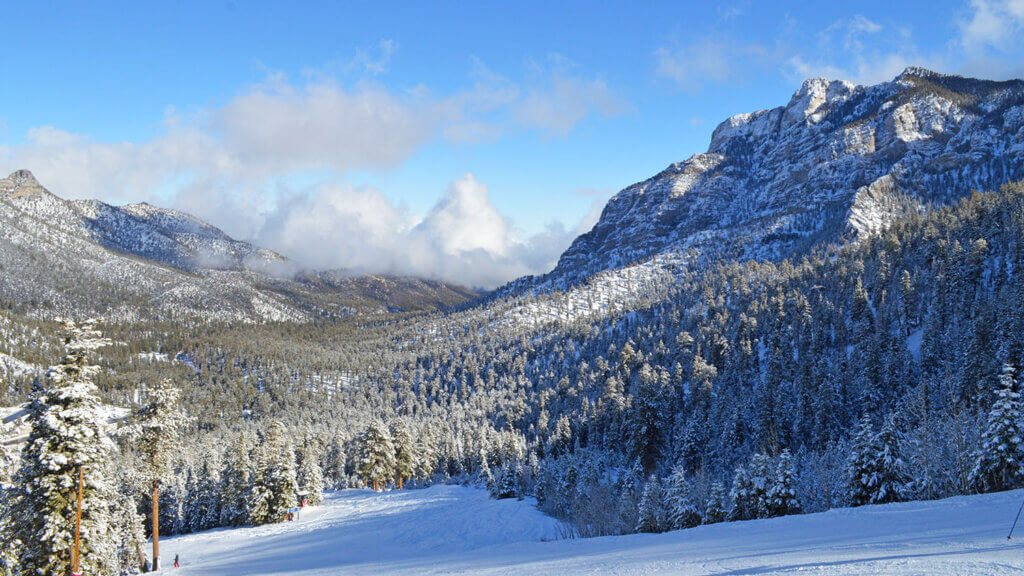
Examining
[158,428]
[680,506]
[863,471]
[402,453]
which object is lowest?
[680,506]

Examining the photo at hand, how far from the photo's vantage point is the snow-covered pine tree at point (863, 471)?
34.9 m

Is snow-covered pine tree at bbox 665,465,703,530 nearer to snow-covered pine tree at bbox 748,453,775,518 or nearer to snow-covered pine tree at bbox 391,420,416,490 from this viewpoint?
snow-covered pine tree at bbox 748,453,775,518

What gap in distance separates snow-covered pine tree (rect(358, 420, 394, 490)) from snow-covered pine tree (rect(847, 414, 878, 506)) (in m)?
59.8

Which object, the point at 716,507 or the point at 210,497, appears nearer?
the point at 716,507

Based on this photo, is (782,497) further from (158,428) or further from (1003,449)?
(158,428)

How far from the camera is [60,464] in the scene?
2130cm

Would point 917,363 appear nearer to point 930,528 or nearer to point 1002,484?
point 1002,484

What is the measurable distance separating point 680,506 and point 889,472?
49.7 ft

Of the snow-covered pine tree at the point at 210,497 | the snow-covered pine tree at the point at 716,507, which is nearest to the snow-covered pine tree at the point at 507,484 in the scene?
the snow-covered pine tree at the point at 716,507

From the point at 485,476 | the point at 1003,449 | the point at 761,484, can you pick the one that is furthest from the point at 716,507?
the point at 485,476

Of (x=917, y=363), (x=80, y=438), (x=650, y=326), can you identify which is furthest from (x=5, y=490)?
(x=650, y=326)

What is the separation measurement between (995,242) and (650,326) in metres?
89.3

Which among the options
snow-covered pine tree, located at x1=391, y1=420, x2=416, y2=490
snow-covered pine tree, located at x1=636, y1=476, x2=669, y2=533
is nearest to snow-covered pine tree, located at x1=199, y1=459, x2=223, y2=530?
snow-covered pine tree, located at x1=391, y1=420, x2=416, y2=490

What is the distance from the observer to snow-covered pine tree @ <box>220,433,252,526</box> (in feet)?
201
